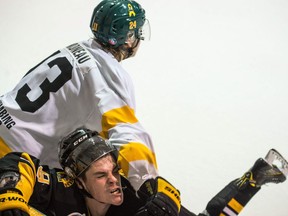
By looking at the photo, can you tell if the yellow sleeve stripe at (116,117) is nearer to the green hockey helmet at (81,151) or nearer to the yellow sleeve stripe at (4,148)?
the green hockey helmet at (81,151)

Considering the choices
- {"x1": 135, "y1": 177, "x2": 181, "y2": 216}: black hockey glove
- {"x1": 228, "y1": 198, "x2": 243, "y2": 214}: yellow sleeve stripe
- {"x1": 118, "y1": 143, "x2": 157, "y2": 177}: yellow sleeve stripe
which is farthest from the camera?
{"x1": 228, "y1": 198, "x2": 243, "y2": 214}: yellow sleeve stripe

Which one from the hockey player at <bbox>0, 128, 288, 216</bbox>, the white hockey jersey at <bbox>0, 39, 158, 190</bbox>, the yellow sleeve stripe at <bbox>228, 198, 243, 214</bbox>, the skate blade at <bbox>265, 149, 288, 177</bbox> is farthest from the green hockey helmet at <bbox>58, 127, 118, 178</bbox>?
the skate blade at <bbox>265, 149, 288, 177</bbox>

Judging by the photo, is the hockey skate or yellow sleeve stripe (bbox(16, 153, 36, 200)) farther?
the hockey skate

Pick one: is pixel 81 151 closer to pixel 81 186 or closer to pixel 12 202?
pixel 81 186

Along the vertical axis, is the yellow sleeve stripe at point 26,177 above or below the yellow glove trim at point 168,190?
below

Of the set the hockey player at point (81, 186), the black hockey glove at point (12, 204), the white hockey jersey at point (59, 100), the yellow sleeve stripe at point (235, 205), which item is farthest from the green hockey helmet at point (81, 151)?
the yellow sleeve stripe at point (235, 205)

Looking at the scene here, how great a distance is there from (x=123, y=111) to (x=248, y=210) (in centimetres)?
115

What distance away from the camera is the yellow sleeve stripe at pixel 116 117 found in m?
2.07

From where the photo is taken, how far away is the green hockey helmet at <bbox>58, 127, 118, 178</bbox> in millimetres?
2021

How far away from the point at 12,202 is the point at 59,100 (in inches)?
26.7

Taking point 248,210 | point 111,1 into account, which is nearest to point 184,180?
point 248,210

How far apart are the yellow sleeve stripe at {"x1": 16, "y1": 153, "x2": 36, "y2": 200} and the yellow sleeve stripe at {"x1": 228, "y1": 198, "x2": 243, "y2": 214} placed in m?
1.12

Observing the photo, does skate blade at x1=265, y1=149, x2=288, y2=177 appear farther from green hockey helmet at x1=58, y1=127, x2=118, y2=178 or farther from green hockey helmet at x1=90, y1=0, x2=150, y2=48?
green hockey helmet at x1=58, y1=127, x2=118, y2=178

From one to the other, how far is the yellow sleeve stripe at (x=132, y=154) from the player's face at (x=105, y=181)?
0.28 ft
